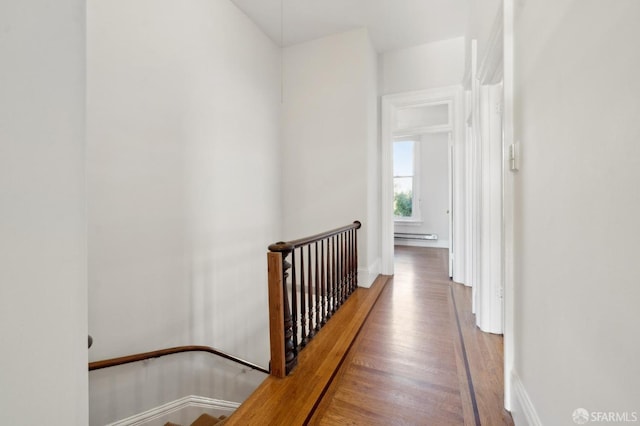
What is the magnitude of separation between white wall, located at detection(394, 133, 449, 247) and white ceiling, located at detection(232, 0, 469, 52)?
112 inches

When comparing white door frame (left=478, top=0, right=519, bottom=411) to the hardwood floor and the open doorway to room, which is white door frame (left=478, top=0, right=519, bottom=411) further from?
the open doorway to room

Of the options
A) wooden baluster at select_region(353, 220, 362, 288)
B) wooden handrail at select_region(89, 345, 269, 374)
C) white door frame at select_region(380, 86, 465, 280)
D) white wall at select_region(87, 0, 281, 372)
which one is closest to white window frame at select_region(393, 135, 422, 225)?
white door frame at select_region(380, 86, 465, 280)

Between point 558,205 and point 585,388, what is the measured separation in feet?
1.83

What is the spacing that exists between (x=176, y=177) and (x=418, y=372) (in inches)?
97.3

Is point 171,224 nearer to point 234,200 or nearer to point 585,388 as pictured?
point 234,200

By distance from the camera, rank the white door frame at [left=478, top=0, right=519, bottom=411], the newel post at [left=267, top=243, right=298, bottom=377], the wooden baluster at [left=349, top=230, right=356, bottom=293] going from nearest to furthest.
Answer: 1. the white door frame at [left=478, top=0, right=519, bottom=411]
2. the newel post at [left=267, top=243, right=298, bottom=377]
3. the wooden baluster at [left=349, top=230, right=356, bottom=293]

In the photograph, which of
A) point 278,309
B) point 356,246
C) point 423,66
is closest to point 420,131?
point 423,66

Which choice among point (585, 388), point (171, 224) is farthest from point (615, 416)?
point (171, 224)

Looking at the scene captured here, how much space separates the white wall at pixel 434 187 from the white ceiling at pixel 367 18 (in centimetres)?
284

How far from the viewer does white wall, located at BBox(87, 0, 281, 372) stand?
1.83m

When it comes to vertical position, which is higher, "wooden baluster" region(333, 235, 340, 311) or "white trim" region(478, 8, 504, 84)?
"white trim" region(478, 8, 504, 84)

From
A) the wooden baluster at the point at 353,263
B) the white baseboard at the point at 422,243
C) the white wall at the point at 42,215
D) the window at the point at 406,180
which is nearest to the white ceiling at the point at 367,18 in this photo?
the wooden baluster at the point at 353,263

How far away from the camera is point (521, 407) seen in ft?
3.93

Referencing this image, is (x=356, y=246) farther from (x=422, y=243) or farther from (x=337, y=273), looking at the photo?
(x=422, y=243)
